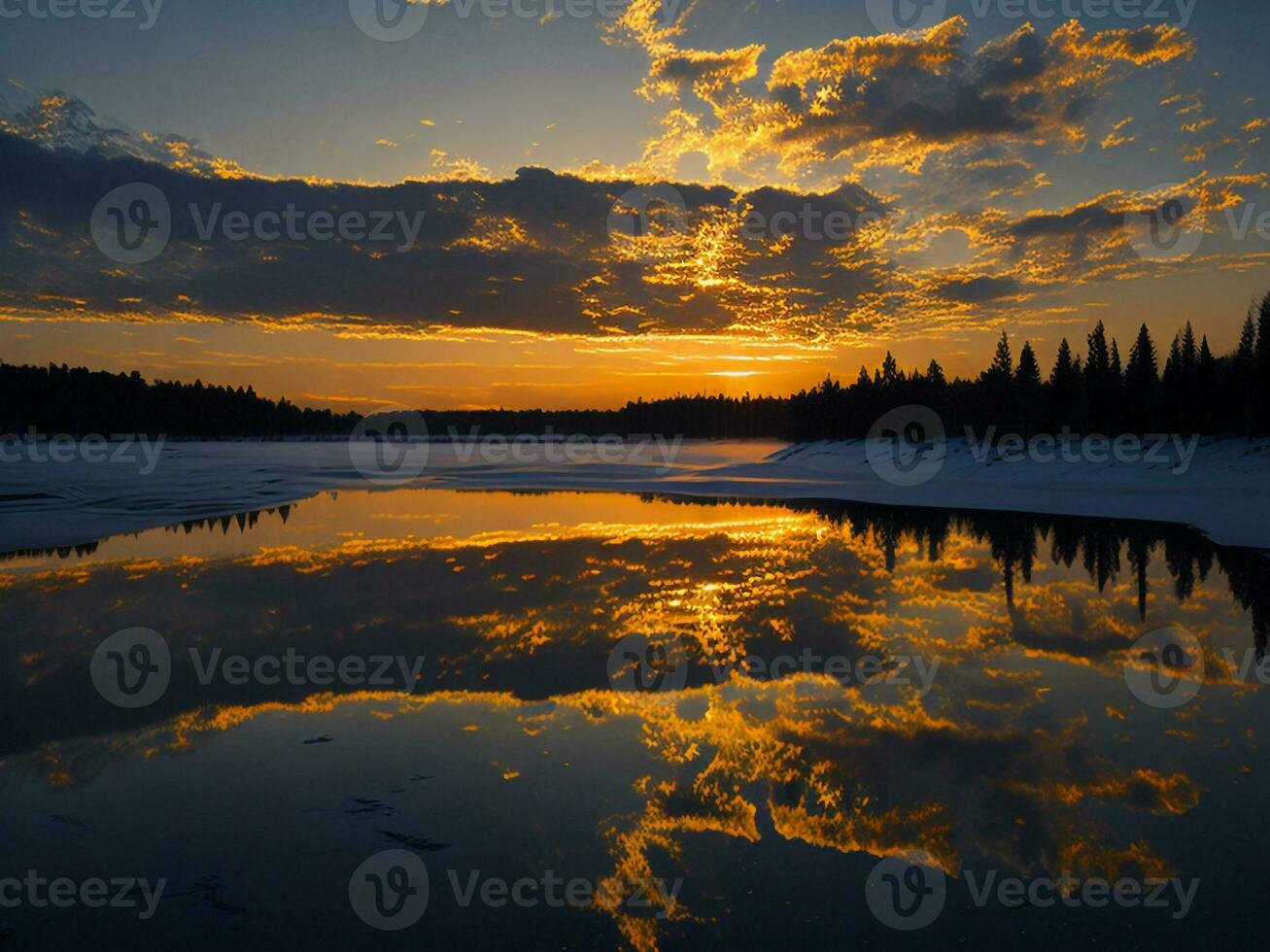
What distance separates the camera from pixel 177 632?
13180 mm

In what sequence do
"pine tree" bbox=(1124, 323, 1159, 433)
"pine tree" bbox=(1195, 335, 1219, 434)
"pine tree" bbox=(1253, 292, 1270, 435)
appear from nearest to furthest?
"pine tree" bbox=(1253, 292, 1270, 435) < "pine tree" bbox=(1195, 335, 1219, 434) < "pine tree" bbox=(1124, 323, 1159, 433)

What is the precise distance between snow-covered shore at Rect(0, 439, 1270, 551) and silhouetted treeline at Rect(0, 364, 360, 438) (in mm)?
86684

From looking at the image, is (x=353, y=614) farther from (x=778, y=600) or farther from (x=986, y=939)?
(x=986, y=939)

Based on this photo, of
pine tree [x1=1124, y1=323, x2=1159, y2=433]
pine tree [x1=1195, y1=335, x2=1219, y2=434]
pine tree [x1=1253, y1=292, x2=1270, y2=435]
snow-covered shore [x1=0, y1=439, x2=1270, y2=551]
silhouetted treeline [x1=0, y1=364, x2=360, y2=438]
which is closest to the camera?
snow-covered shore [x1=0, y1=439, x2=1270, y2=551]

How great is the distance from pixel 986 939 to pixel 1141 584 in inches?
625

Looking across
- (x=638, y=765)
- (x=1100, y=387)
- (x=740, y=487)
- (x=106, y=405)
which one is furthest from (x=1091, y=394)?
(x=106, y=405)

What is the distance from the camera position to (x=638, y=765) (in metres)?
7.95

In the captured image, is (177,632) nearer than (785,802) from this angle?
No

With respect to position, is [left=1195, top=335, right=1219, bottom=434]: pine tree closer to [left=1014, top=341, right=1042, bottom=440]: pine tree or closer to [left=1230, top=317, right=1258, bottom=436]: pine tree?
[left=1230, top=317, right=1258, bottom=436]: pine tree

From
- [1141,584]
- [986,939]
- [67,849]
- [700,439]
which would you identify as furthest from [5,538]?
→ [700,439]

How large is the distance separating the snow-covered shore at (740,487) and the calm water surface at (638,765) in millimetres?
14462

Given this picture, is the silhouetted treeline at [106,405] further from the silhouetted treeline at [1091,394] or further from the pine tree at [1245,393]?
the pine tree at [1245,393]

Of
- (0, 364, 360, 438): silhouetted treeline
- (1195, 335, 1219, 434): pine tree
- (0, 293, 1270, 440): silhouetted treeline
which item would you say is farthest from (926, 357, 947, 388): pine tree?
(0, 364, 360, 438): silhouetted treeline

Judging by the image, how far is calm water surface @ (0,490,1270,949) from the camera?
17.9ft
